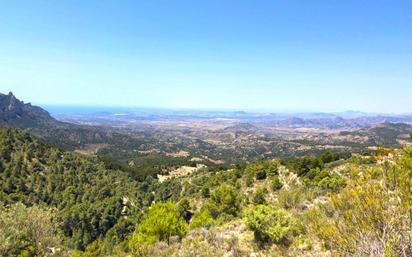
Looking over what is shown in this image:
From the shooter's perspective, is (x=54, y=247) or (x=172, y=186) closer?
(x=54, y=247)

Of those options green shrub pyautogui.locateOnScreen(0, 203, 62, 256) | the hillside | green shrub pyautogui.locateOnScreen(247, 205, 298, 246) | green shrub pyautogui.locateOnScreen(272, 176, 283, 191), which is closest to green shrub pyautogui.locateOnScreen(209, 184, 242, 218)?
the hillside

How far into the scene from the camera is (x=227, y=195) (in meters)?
28.1

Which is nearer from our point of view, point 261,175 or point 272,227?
point 272,227

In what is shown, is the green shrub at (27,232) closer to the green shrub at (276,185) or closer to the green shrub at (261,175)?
the green shrub at (276,185)

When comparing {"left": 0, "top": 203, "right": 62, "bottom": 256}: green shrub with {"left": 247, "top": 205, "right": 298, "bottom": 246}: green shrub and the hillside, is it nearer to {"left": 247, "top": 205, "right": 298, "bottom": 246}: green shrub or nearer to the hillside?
the hillside

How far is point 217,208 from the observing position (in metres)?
27.6

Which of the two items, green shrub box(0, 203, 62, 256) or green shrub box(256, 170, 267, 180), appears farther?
green shrub box(256, 170, 267, 180)

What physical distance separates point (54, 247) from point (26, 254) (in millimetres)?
3574

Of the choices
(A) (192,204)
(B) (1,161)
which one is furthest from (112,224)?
(B) (1,161)

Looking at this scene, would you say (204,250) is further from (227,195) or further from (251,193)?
(251,193)

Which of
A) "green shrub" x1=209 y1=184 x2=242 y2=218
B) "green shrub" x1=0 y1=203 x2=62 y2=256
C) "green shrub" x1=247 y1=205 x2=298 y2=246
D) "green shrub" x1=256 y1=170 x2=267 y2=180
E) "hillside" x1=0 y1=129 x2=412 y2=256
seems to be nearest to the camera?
"hillside" x1=0 y1=129 x2=412 y2=256

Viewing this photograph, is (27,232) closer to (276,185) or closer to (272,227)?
(272,227)

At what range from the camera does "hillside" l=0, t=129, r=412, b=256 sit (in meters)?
6.85

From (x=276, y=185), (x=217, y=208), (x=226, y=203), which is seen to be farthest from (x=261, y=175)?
(x=217, y=208)
